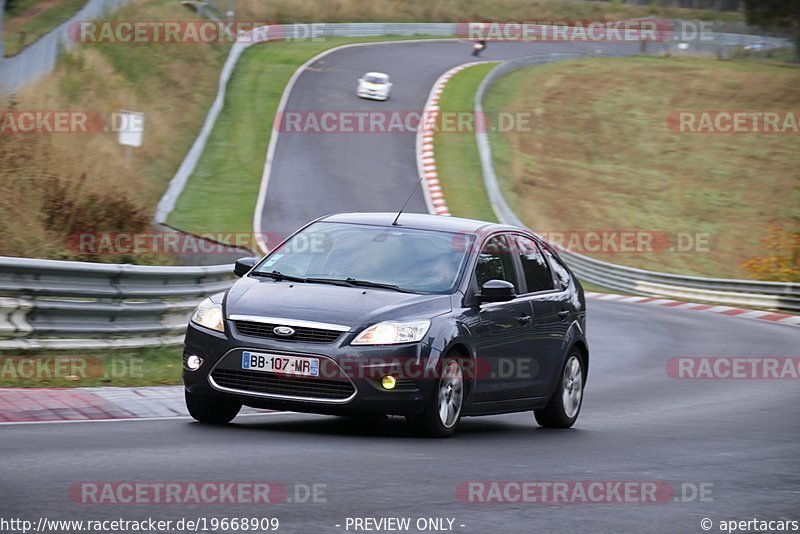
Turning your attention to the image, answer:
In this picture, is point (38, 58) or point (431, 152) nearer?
point (38, 58)

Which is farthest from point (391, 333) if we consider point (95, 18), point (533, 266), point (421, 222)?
point (95, 18)

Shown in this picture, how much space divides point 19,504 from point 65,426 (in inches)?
129

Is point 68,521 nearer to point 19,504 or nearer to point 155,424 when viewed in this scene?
point 19,504

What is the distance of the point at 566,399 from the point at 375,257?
2.40 metres

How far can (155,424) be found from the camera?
31.4ft

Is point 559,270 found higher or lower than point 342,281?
lower

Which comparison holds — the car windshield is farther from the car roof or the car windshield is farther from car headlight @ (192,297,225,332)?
car headlight @ (192,297,225,332)

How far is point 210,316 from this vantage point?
375 inches

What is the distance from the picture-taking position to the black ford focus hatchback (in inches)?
359

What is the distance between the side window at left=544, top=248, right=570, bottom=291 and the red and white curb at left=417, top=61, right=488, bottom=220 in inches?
900

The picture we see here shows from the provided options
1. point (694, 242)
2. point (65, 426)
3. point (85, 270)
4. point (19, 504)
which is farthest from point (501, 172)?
point (19, 504)

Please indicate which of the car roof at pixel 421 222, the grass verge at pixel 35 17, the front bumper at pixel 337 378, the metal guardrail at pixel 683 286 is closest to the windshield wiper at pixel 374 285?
the front bumper at pixel 337 378

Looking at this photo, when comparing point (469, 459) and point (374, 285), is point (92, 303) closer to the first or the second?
point (374, 285)

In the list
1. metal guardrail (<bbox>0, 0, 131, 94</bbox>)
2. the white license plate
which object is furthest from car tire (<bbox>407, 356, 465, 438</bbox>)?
metal guardrail (<bbox>0, 0, 131, 94</bbox>)
